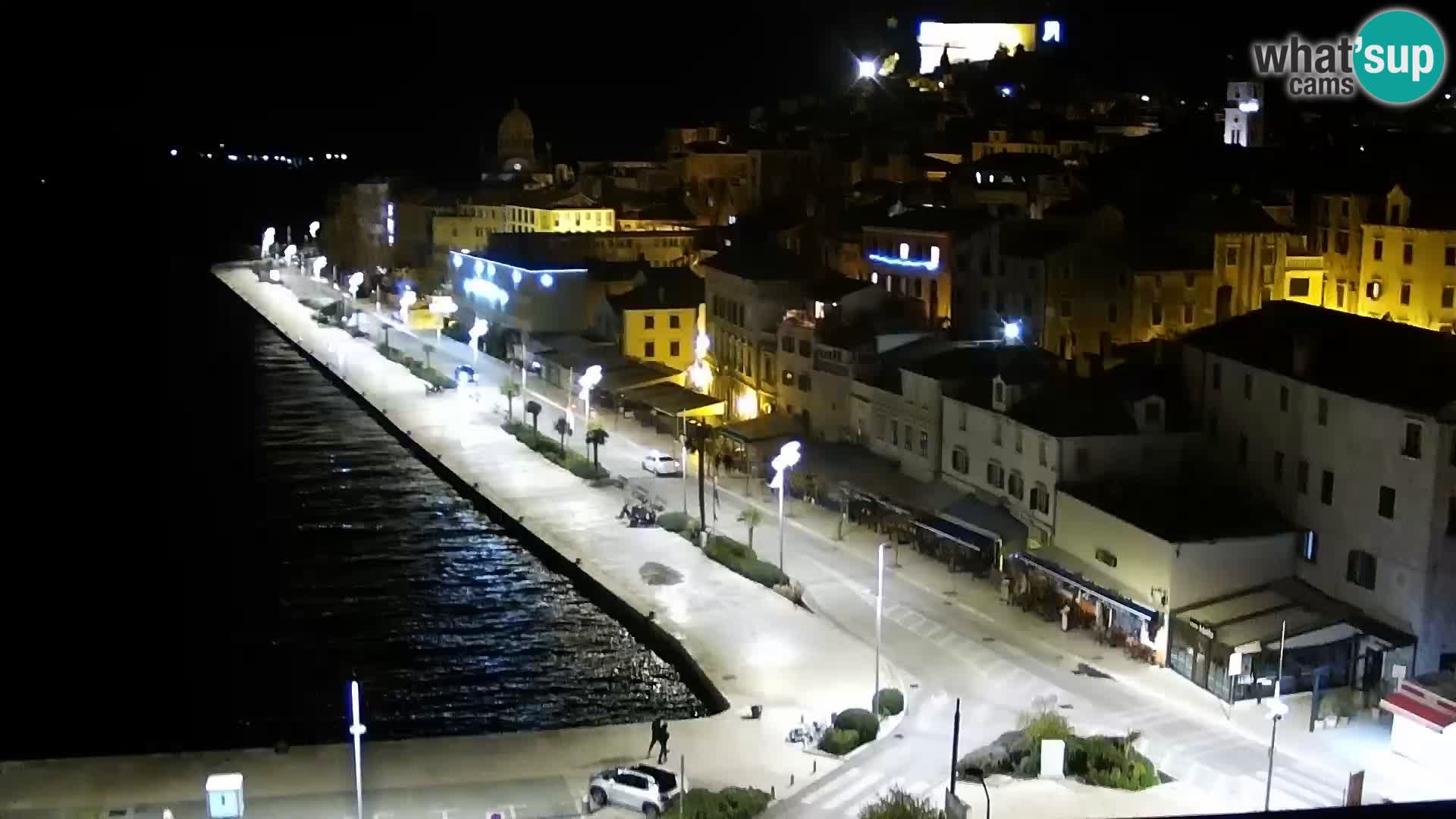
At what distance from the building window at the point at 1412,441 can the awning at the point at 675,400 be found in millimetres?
20742

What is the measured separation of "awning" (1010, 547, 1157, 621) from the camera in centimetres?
2348

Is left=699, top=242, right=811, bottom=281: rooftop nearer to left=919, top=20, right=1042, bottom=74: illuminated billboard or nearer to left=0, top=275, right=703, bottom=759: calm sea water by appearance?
left=0, top=275, right=703, bottom=759: calm sea water

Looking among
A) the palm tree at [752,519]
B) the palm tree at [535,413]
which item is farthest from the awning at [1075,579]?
the palm tree at [535,413]

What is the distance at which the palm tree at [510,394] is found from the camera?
147 feet

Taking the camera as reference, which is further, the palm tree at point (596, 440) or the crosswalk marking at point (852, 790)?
the palm tree at point (596, 440)

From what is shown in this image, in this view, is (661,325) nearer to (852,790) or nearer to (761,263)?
(761,263)

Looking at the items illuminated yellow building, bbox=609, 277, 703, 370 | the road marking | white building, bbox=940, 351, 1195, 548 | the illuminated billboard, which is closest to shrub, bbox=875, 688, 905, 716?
the road marking

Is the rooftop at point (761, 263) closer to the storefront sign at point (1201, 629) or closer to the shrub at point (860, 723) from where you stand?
the storefront sign at point (1201, 629)

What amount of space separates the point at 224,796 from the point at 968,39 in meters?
84.3

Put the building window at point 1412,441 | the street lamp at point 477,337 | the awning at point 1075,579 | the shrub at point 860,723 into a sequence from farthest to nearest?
the street lamp at point 477,337
the awning at point 1075,579
the building window at point 1412,441
the shrub at point 860,723

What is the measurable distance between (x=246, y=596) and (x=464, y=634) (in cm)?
572

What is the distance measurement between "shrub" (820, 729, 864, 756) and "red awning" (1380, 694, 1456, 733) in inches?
250

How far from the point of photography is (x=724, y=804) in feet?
57.0

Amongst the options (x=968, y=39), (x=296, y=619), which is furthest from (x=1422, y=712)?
(x=968, y=39)
